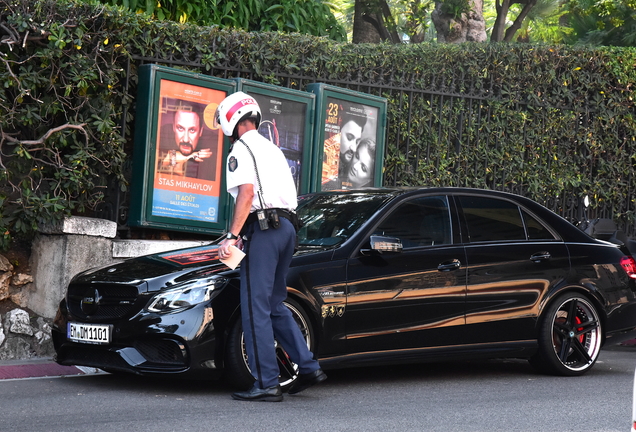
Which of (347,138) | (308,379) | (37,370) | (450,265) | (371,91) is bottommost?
(37,370)

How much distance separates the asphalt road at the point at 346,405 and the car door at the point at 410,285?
0.39 meters

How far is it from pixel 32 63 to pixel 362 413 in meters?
4.92

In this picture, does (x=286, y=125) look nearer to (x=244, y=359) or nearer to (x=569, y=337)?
(x=569, y=337)

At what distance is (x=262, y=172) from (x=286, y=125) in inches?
178

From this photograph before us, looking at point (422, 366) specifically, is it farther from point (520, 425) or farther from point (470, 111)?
point (470, 111)

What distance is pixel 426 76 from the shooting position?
11.9m

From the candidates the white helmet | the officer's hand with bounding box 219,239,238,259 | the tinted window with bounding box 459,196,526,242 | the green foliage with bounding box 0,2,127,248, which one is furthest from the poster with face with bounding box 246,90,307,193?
the officer's hand with bounding box 219,239,238,259

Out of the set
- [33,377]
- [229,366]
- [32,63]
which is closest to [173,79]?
[32,63]

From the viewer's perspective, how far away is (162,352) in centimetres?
607

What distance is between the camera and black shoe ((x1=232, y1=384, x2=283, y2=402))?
235 inches

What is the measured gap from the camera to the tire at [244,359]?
614cm

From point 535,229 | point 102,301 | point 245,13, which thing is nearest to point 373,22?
point 245,13

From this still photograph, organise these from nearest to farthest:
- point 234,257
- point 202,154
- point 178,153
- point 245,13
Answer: point 234,257, point 178,153, point 202,154, point 245,13

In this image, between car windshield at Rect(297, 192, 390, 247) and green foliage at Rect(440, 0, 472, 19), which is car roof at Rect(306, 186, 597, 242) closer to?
car windshield at Rect(297, 192, 390, 247)
